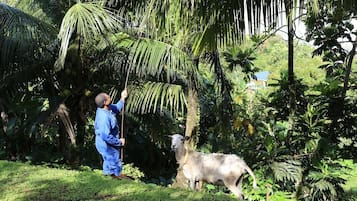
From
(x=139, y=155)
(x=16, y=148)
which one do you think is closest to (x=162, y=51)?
(x=139, y=155)

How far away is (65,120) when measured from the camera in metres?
7.08

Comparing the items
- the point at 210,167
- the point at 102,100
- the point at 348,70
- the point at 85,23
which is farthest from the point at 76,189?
the point at 348,70

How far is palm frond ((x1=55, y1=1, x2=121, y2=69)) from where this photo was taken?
20.3 feet

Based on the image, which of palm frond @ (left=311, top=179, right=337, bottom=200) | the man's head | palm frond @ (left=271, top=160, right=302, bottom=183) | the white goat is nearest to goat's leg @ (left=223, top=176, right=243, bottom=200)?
the white goat

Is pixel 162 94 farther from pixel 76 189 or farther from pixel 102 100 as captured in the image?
pixel 76 189

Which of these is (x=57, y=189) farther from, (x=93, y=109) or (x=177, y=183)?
(x=93, y=109)

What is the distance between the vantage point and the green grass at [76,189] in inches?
158

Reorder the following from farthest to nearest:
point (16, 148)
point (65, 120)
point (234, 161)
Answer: point (16, 148) → point (65, 120) → point (234, 161)

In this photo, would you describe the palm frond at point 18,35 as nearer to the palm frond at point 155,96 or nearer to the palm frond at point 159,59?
the palm frond at point 159,59

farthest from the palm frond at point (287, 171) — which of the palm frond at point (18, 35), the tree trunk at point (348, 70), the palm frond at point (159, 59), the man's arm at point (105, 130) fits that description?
the palm frond at point (18, 35)

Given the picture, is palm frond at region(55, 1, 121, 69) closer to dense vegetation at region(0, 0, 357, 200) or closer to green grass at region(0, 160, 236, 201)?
dense vegetation at region(0, 0, 357, 200)

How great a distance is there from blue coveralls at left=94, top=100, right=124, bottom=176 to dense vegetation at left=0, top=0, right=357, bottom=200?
1145mm

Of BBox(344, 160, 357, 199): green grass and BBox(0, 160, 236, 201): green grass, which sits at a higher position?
BBox(0, 160, 236, 201): green grass

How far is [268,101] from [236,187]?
113 inches
